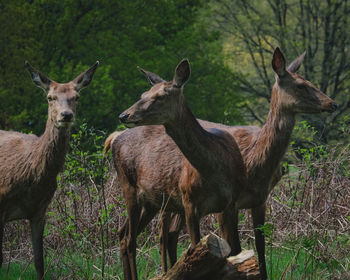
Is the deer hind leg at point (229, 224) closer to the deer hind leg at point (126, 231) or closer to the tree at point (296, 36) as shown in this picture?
the deer hind leg at point (126, 231)

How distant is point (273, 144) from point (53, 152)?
7.74 feet

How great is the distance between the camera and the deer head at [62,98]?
6594 millimetres

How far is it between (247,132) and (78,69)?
8.99m

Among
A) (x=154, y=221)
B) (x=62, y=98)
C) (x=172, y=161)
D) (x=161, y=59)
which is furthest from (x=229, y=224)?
(x=161, y=59)

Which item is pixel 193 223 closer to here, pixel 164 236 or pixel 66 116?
pixel 164 236

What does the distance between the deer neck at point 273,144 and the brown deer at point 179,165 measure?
41cm

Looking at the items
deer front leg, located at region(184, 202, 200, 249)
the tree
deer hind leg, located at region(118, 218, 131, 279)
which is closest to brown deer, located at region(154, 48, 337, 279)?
deer front leg, located at region(184, 202, 200, 249)

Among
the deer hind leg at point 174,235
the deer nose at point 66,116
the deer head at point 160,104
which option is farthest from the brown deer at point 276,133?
the deer nose at point 66,116

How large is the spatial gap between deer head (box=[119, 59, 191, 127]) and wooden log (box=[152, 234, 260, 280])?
5.30 ft

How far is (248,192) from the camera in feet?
21.8

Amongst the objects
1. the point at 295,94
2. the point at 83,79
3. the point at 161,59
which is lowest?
the point at 295,94

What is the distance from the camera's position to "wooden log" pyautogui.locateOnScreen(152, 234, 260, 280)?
4.35m

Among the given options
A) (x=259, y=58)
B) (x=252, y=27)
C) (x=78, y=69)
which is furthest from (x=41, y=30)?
(x=259, y=58)

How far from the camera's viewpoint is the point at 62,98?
6863mm
